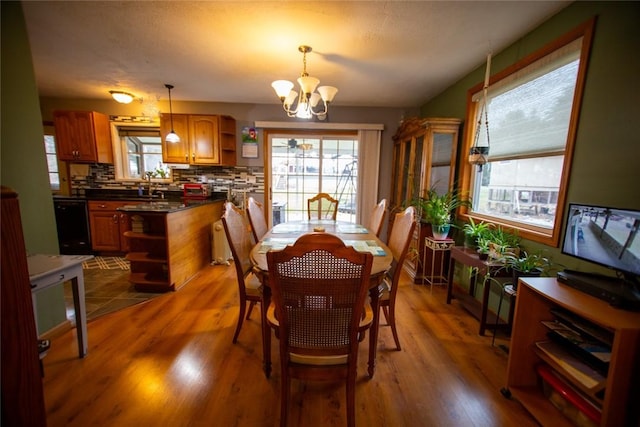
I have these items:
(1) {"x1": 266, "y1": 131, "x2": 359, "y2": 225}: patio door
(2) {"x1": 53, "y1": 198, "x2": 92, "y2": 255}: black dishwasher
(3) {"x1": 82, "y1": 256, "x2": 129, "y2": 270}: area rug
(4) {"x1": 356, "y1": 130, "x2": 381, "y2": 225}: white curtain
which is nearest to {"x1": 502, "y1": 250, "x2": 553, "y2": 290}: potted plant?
(4) {"x1": 356, "y1": 130, "x2": 381, "y2": 225}: white curtain

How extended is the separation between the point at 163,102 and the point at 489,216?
4723 mm

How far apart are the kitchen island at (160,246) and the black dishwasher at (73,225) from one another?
5.36 ft

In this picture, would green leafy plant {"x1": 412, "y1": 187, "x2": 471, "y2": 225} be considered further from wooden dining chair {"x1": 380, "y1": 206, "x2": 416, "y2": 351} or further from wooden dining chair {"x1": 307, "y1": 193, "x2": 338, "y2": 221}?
wooden dining chair {"x1": 307, "y1": 193, "x2": 338, "y2": 221}

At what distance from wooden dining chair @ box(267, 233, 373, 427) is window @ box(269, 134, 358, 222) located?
323 centimetres

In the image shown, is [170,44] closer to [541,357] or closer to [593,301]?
[593,301]

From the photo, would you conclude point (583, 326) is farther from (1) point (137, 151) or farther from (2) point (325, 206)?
(1) point (137, 151)

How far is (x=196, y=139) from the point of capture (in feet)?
12.3

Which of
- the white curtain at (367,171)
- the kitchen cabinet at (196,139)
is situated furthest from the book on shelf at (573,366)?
the kitchen cabinet at (196,139)

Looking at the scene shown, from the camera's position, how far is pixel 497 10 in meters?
1.65

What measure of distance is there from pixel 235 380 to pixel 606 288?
197 centimetres

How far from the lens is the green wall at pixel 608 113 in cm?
126

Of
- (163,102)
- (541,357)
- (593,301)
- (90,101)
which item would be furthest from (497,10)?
(90,101)

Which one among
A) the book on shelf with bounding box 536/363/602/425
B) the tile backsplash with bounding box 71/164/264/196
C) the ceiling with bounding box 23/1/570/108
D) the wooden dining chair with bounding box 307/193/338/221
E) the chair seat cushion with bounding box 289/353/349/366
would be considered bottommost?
the book on shelf with bounding box 536/363/602/425

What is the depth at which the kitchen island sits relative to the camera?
2529 millimetres
